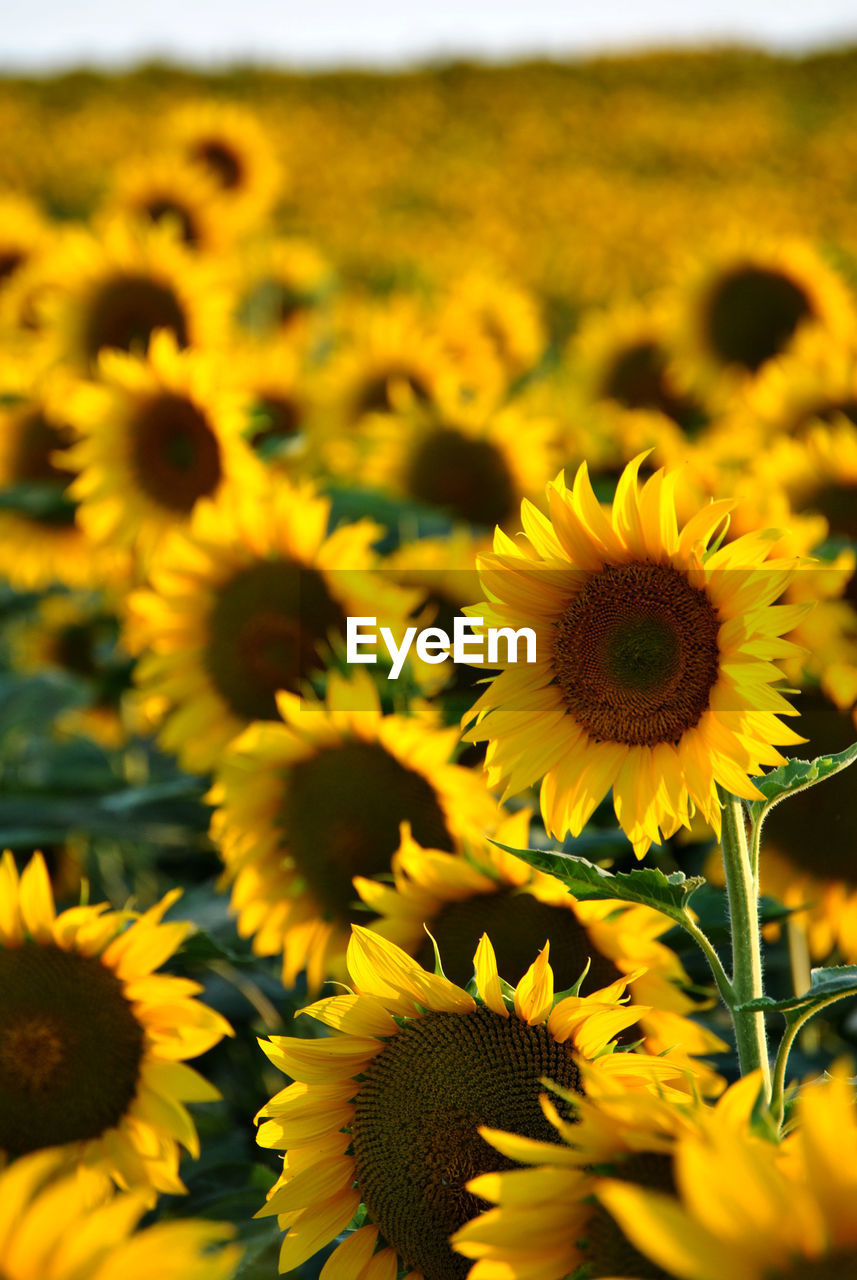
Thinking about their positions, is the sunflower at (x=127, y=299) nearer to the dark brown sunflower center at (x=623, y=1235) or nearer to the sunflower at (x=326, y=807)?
the sunflower at (x=326, y=807)

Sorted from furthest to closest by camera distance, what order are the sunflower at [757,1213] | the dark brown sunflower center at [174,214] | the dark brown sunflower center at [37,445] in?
the dark brown sunflower center at [174,214]
the dark brown sunflower center at [37,445]
the sunflower at [757,1213]

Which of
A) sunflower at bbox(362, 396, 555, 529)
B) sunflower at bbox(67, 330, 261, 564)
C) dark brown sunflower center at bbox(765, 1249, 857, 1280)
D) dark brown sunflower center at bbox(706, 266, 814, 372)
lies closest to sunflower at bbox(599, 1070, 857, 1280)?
dark brown sunflower center at bbox(765, 1249, 857, 1280)

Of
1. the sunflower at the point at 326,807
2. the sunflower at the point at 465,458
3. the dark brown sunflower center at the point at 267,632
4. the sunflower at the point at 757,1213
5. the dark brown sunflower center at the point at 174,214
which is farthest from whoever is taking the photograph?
the dark brown sunflower center at the point at 174,214

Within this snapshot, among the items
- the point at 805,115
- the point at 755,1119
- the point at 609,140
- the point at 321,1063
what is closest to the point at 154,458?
A: the point at 321,1063

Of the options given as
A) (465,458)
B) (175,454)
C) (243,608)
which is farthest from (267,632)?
(465,458)

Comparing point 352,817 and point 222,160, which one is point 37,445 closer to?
point 352,817

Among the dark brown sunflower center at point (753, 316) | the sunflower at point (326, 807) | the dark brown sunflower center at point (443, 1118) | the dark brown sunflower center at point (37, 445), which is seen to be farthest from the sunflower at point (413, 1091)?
the dark brown sunflower center at point (753, 316)
